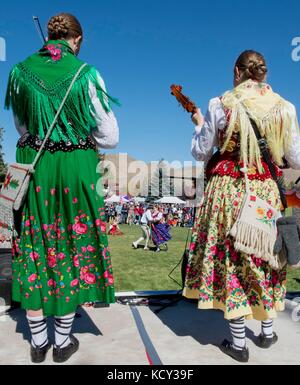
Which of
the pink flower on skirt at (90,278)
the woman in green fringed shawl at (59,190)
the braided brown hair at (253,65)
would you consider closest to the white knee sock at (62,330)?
the woman in green fringed shawl at (59,190)

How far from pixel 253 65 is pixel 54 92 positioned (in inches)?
53.4

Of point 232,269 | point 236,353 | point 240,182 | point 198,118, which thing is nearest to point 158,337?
point 236,353

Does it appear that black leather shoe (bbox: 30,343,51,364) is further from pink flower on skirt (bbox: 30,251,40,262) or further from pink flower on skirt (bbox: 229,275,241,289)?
pink flower on skirt (bbox: 229,275,241,289)

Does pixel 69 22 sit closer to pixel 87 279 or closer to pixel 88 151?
pixel 88 151

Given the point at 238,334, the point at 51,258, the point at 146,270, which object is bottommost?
the point at 146,270

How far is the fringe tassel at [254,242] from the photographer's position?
2.48 meters

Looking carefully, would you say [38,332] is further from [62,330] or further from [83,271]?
[83,271]

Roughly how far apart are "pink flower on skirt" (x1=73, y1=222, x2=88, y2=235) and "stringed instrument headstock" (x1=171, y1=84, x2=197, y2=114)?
1.24 m

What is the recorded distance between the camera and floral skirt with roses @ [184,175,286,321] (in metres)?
2.57

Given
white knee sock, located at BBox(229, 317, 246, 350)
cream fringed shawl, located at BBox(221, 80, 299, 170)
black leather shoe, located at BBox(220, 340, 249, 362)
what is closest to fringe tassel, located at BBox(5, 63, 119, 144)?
cream fringed shawl, located at BBox(221, 80, 299, 170)

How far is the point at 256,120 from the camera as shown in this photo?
2.56 metres
